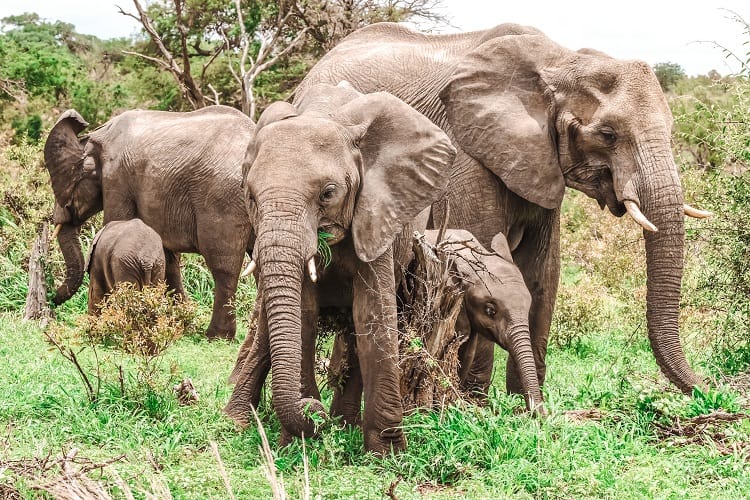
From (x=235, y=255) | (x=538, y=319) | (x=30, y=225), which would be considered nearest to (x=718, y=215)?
(x=538, y=319)

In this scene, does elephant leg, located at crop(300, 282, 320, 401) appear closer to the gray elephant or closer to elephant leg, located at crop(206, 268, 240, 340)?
the gray elephant

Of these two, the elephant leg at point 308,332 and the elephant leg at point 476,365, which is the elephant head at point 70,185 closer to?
the elephant leg at point 476,365

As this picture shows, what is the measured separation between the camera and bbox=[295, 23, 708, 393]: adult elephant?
257 inches

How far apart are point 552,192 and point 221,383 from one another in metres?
2.89

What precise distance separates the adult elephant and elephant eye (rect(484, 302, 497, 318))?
1.99 ft

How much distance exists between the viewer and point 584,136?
680cm

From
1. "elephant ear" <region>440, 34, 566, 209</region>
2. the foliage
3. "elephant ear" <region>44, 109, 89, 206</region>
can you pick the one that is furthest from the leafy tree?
the foliage

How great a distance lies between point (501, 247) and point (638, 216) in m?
0.98

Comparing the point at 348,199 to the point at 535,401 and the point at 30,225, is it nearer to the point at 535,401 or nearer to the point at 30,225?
the point at 535,401

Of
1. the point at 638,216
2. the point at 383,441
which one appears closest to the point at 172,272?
the point at 383,441

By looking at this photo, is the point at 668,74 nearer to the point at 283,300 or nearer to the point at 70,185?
the point at 70,185

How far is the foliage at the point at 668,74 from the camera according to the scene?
101 feet

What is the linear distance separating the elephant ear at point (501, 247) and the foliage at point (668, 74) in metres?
24.9

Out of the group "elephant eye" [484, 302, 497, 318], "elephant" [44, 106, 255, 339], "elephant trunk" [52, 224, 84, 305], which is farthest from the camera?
"elephant trunk" [52, 224, 84, 305]
